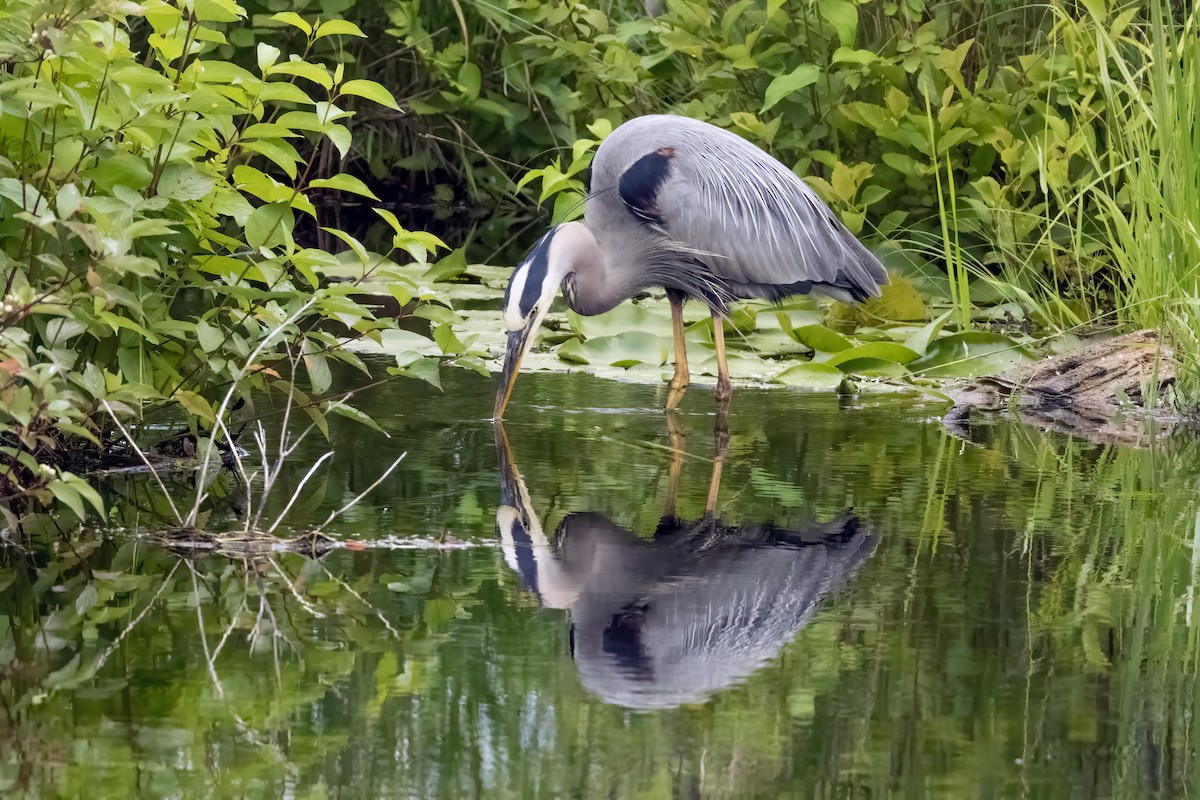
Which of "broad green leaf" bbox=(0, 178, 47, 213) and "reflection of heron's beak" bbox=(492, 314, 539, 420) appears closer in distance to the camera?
"broad green leaf" bbox=(0, 178, 47, 213)

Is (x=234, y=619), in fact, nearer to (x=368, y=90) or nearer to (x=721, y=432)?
(x=368, y=90)

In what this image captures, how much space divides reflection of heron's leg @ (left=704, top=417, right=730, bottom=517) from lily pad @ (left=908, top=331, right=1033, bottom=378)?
3.59 ft

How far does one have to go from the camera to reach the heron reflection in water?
8.86 ft

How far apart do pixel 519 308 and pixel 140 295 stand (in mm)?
1745

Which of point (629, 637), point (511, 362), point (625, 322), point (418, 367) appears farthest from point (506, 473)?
point (625, 322)

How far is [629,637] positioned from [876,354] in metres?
3.55

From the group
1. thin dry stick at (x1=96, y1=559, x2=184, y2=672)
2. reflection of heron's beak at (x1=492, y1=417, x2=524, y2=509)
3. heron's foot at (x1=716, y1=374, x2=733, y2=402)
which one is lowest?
thin dry stick at (x1=96, y1=559, x2=184, y2=672)

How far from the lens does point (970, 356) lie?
6355mm

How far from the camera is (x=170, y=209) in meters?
3.75

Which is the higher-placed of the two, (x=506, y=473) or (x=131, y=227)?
(x=131, y=227)

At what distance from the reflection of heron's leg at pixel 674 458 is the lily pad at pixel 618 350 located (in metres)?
0.93

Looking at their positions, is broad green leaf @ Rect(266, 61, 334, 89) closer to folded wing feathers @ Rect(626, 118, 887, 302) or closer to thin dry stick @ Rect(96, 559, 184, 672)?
thin dry stick @ Rect(96, 559, 184, 672)

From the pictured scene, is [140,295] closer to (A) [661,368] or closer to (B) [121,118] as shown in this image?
(B) [121,118]

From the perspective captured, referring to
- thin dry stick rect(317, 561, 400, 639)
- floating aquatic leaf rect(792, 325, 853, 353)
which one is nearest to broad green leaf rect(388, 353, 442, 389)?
thin dry stick rect(317, 561, 400, 639)
